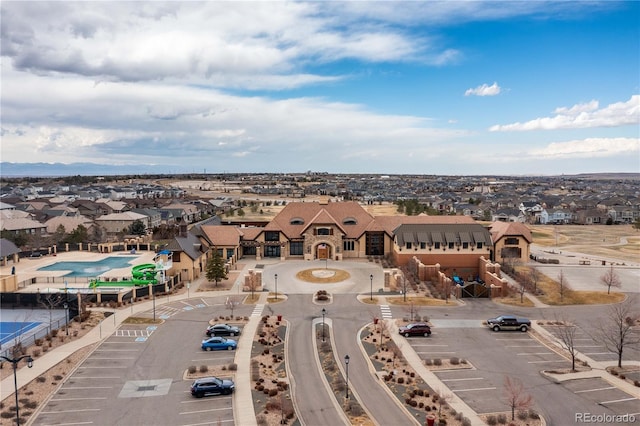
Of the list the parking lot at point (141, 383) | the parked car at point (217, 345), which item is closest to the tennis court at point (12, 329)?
the parking lot at point (141, 383)

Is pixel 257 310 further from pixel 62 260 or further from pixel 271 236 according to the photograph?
pixel 62 260

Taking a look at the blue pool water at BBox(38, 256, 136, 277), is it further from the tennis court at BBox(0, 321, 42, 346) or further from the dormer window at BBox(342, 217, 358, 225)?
the dormer window at BBox(342, 217, 358, 225)

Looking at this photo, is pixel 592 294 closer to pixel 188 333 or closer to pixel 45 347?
pixel 188 333

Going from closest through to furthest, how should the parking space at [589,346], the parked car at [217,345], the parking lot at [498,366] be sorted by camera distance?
the parking lot at [498,366] → the parking space at [589,346] → the parked car at [217,345]

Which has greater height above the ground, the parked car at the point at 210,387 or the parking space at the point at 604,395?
the parked car at the point at 210,387

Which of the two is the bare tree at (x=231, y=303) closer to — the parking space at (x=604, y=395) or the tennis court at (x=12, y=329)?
the tennis court at (x=12, y=329)

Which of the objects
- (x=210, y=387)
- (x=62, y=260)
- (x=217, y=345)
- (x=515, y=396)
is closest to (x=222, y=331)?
(x=217, y=345)

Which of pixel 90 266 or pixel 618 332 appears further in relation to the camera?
pixel 90 266

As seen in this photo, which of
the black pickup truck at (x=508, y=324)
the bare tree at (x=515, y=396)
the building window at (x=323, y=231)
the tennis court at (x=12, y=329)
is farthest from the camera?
the building window at (x=323, y=231)
